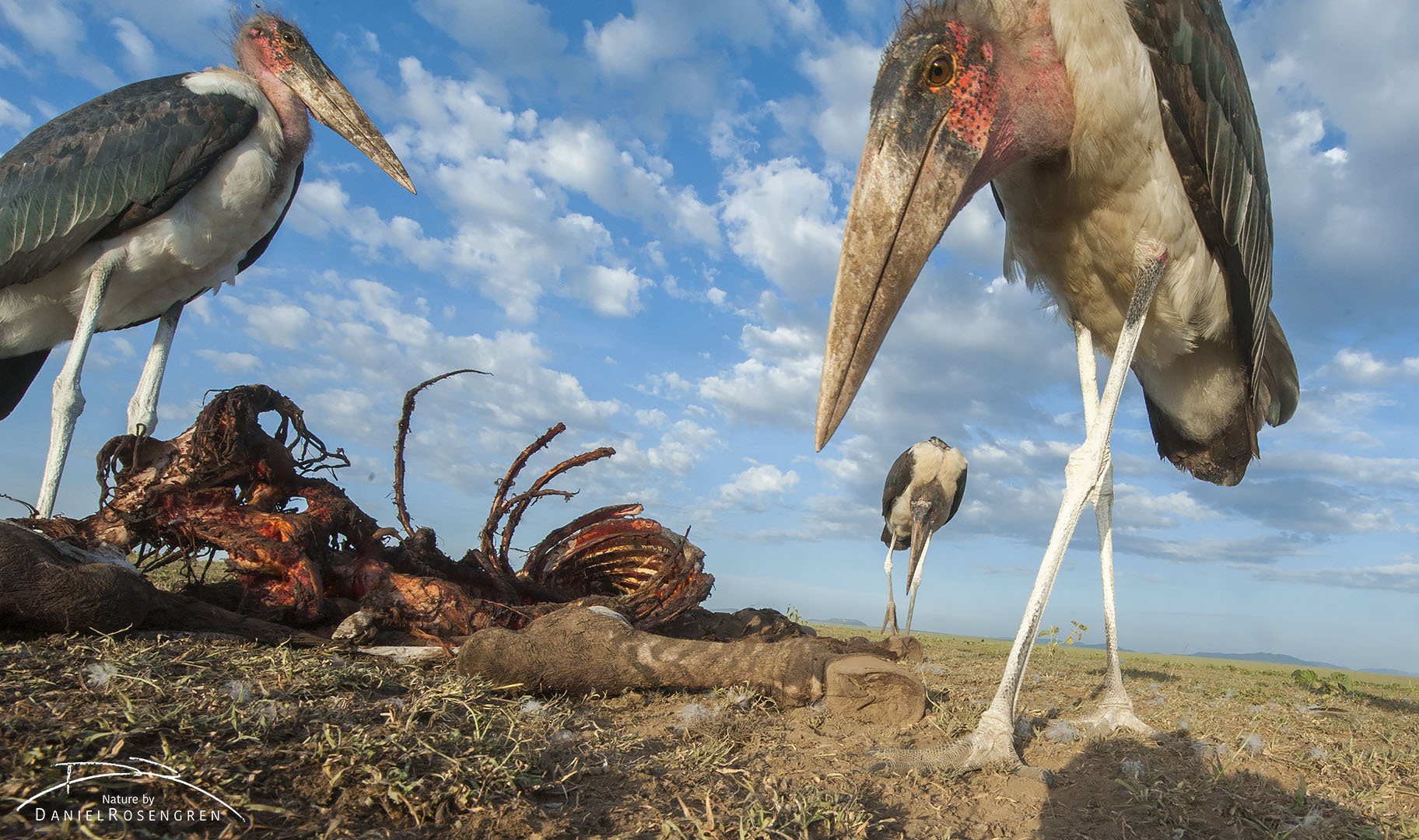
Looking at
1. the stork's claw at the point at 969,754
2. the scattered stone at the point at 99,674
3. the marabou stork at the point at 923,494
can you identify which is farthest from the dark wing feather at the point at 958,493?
the scattered stone at the point at 99,674

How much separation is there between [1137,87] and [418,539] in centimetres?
383

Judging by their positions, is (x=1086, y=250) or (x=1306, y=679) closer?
(x=1086, y=250)

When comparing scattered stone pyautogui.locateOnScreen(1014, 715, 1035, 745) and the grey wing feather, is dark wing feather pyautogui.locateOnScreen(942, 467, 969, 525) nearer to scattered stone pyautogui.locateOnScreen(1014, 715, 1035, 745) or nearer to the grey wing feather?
the grey wing feather

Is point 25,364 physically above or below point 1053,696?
above

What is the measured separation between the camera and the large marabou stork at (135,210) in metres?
4.80

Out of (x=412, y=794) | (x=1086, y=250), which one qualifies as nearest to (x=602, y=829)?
(x=412, y=794)

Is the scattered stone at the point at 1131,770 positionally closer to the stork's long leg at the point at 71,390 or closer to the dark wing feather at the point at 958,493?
the stork's long leg at the point at 71,390

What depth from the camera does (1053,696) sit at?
4203mm

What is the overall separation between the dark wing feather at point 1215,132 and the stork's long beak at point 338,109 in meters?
5.25

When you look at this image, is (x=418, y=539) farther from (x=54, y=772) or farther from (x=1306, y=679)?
(x=1306, y=679)

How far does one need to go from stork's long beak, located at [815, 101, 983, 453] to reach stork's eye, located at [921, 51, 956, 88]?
16 cm

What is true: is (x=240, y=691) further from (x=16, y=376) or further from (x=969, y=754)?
(x=16, y=376)

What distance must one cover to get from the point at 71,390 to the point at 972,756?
5.53 meters

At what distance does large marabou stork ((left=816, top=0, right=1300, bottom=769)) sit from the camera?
274 cm
